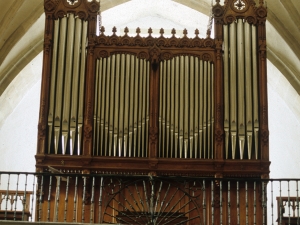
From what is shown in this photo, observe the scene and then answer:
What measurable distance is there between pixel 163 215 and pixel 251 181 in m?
1.49

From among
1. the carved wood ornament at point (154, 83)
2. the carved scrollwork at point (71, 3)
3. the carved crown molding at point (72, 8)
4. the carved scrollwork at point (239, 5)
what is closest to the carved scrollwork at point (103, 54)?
the carved wood ornament at point (154, 83)

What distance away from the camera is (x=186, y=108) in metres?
13.0

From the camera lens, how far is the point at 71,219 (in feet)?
40.4

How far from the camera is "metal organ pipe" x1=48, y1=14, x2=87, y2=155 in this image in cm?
1277

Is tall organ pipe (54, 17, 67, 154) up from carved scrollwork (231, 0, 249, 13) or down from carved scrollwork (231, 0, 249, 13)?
down

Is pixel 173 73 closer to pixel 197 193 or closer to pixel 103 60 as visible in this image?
pixel 103 60

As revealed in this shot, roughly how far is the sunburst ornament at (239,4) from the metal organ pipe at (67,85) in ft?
8.44

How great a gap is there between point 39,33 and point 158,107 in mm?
5577

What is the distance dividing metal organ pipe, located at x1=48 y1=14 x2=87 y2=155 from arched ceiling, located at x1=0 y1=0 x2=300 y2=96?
2.80 m

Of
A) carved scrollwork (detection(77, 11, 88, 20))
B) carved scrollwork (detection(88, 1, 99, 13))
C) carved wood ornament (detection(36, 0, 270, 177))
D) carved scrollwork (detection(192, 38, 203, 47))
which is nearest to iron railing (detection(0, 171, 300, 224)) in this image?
carved wood ornament (detection(36, 0, 270, 177))

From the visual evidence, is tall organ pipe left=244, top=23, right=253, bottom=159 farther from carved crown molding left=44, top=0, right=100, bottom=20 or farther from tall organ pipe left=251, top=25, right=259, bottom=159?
carved crown molding left=44, top=0, right=100, bottom=20

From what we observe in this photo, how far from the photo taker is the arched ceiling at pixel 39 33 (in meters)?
16.2

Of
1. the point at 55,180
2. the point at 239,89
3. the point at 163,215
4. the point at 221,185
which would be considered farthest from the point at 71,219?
the point at 239,89

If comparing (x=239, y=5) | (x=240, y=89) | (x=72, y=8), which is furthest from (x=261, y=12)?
(x=72, y=8)
